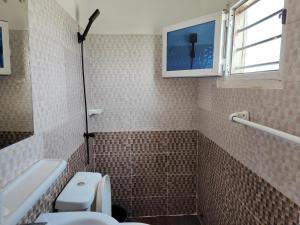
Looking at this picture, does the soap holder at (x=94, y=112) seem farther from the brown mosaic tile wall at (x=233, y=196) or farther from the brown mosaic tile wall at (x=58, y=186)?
the brown mosaic tile wall at (x=233, y=196)

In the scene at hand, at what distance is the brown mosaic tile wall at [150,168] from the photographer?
2428 mm

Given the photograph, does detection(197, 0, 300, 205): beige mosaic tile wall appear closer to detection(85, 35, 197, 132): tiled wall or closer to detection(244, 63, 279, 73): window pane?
detection(244, 63, 279, 73): window pane

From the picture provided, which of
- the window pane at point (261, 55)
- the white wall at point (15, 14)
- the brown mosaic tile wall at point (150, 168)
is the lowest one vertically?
the brown mosaic tile wall at point (150, 168)

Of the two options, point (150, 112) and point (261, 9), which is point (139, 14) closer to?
point (150, 112)

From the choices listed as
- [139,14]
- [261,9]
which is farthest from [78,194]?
[139,14]

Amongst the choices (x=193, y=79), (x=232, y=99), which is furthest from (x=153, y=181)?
(x=232, y=99)

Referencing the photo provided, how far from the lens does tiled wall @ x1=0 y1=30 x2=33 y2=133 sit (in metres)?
0.97

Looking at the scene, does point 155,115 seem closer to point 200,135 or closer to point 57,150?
point 200,135

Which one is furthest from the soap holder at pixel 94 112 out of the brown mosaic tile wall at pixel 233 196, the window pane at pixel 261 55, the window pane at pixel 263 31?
the window pane at pixel 263 31

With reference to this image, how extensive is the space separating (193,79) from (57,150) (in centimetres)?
152

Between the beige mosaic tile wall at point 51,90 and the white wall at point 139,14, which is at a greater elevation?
the white wall at point 139,14

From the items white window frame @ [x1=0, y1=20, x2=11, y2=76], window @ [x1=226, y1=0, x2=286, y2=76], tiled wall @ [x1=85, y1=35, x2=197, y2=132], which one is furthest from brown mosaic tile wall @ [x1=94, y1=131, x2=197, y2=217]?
white window frame @ [x1=0, y1=20, x2=11, y2=76]

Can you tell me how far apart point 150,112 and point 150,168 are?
2.05 ft

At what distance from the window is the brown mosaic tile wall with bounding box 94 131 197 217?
3.46 ft
